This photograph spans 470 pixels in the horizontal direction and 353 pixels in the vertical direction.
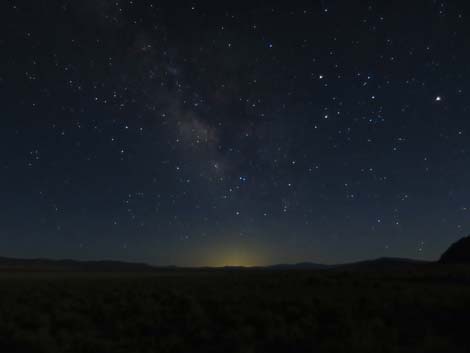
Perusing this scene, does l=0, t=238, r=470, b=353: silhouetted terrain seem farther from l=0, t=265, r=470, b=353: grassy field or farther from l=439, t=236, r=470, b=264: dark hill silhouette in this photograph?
l=439, t=236, r=470, b=264: dark hill silhouette

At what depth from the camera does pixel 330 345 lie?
960 cm

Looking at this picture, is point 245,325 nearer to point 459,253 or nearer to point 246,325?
point 246,325

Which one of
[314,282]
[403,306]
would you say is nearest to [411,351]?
[403,306]

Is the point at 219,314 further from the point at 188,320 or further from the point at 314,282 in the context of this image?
the point at 314,282

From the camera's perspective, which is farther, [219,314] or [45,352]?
[219,314]

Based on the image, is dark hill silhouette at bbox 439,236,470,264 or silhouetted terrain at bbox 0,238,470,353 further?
dark hill silhouette at bbox 439,236,470,264

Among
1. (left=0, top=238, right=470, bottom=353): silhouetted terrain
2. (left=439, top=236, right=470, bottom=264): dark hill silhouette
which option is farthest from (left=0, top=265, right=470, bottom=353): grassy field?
(left=439, top=236, right=470, bottom=264): dark hill silhouette

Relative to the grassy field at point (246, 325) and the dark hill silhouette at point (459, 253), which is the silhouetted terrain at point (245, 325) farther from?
the dark hill silhouette at point (459, 253)

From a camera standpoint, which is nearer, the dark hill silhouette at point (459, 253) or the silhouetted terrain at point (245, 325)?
the silhouetted terrain at point (245, 325)

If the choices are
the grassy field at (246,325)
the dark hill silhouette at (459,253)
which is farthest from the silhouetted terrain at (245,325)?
the dark hill silhouette at (459,253)

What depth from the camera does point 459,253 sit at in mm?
67938

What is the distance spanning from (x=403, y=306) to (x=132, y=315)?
372 inches

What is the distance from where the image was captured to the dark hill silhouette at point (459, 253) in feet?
208

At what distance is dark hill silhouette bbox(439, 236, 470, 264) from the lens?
63344 millimetres
